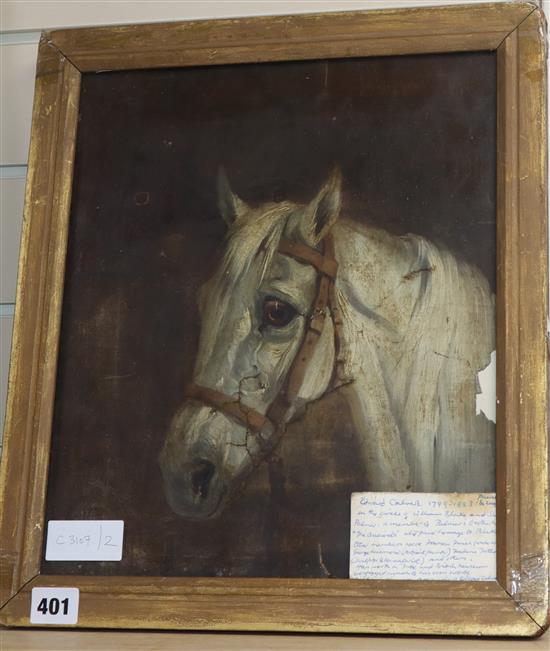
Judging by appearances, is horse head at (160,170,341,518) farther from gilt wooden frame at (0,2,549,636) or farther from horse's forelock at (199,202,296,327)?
gilt wooden frame at (0,2,549,636)

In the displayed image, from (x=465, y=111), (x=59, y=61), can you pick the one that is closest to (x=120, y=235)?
(x=59, y=61)

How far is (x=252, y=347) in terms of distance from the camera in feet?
3.84

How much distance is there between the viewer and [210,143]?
1240 millimetres

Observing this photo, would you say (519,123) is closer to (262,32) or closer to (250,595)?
(262,32)

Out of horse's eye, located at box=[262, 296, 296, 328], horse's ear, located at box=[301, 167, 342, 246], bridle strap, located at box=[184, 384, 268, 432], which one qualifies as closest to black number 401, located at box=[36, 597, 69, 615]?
bridle strap, located at box=[184, 384, 268, 432]

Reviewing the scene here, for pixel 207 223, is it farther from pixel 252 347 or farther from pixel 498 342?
pixel 498 342

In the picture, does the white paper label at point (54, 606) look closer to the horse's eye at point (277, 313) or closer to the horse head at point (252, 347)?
the horse head at point (252, 347)

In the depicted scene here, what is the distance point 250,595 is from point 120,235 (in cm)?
43

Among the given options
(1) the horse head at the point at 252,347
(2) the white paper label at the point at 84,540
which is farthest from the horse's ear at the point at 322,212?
(2) the white paper label at the point at 84,540

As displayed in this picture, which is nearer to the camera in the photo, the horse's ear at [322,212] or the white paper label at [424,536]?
the white paper label at [424,536]

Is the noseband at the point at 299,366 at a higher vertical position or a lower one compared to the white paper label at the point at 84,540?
higher

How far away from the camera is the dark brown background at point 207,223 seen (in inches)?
44.0

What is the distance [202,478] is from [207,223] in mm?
290

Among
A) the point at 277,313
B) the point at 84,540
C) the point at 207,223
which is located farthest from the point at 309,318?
the point at 84,540
